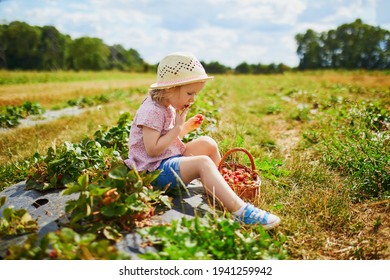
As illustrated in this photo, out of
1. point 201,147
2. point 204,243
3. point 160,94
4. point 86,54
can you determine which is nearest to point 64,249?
point 204,243

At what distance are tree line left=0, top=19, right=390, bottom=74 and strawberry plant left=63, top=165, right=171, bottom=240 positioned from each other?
172 inches

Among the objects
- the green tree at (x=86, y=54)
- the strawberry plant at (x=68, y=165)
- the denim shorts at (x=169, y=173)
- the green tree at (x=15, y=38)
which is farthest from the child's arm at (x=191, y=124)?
the green tree at (x=86, y=54)

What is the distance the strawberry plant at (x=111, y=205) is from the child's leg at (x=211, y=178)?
0.40 meters

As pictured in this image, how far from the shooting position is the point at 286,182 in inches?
128

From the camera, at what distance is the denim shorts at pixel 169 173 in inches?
104

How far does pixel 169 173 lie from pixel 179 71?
0.83m

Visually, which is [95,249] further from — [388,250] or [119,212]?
[388,250]

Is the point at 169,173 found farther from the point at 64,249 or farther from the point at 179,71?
the point at 64,249

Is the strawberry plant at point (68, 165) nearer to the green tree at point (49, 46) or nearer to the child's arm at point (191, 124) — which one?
the child's arm at point (191, 124)

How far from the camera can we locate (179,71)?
2.67m

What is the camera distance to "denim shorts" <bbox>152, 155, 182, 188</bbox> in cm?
263

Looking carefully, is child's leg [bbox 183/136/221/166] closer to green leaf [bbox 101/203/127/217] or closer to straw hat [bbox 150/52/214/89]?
straw hat [bbox 150/52/214/89]

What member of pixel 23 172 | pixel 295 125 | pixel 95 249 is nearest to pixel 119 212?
pixel 95 249
